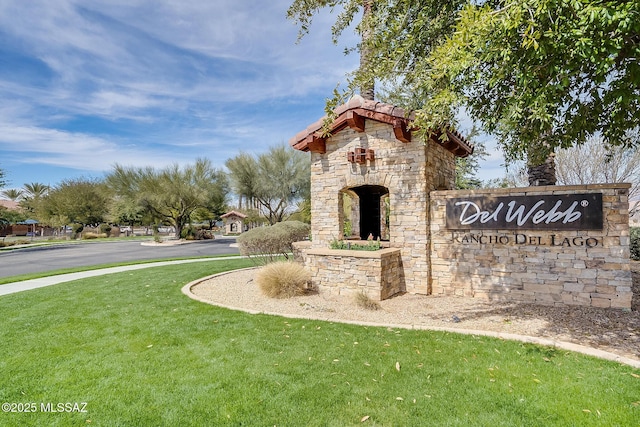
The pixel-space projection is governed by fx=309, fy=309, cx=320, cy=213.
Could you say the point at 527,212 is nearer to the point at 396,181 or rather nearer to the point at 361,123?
the point at 396,181

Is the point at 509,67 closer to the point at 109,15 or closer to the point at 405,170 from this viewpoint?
the point at 405,170

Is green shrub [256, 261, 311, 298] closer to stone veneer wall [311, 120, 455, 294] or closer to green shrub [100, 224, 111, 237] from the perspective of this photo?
stone veneer wall [311, 120, 455, 294]

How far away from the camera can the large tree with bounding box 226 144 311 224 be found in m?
30.3

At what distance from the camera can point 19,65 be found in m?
15.1

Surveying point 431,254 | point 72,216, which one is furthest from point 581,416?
point 72,216

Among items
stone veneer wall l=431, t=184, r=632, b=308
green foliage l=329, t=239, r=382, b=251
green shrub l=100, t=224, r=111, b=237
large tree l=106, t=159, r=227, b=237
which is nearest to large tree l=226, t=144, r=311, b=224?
large tree l=106, t=159, r=227, b=237

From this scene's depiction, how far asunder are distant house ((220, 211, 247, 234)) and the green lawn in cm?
3695

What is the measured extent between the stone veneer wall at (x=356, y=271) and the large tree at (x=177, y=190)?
91.7 ft

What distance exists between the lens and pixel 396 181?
8406 mm

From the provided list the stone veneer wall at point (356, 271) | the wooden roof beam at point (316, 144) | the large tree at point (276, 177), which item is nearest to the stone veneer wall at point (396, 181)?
the wooden roof beam at point (316, 144)

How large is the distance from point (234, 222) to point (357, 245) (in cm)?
3791

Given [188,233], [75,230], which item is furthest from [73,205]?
[188,233]

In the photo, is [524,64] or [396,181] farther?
[396,181]

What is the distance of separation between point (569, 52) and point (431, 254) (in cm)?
553
